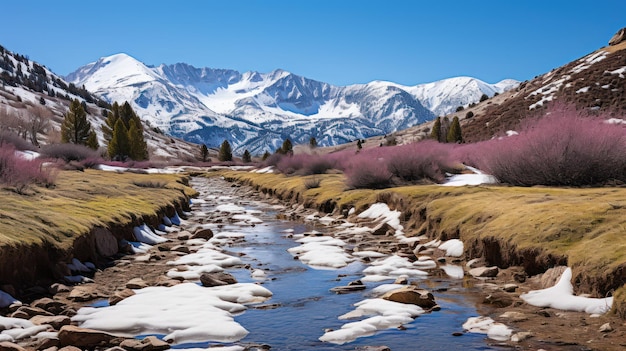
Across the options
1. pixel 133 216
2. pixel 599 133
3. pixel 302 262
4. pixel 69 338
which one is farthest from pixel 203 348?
pixel 599 133

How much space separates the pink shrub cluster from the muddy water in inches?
329

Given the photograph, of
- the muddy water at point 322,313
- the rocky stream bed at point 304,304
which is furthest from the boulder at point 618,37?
the muddy water at point 322,313

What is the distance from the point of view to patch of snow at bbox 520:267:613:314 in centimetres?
843

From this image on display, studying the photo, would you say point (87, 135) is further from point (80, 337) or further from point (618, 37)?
point (618, 37)

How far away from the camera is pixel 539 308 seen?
360 inches

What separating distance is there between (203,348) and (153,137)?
644ft

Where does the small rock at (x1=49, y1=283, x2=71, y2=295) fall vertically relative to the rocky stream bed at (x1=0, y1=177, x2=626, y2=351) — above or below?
above

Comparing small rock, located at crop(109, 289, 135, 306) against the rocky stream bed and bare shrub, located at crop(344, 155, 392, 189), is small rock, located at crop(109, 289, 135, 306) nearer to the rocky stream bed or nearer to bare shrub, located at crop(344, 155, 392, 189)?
the rocky stream bed

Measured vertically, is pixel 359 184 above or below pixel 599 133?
below

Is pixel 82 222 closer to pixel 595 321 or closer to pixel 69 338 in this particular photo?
pixel 69 338

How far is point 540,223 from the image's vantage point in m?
12.4

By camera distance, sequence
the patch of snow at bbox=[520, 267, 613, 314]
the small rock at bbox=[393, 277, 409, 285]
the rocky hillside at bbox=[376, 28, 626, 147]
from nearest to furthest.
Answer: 1. the patch of snow at bbox=[520, 267, 613, 314]
2. the small rock at bbox=[393, 277, 409, 285]
3. the rocky hillside at bbox=[376, 28, 626, 147]

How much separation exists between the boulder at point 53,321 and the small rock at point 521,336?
6.88 meters

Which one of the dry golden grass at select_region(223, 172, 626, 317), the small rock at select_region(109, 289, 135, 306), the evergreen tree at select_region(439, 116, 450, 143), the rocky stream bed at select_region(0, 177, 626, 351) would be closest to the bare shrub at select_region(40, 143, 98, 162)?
the rocky stream bed at select_region(0, 177, 626, 351)
